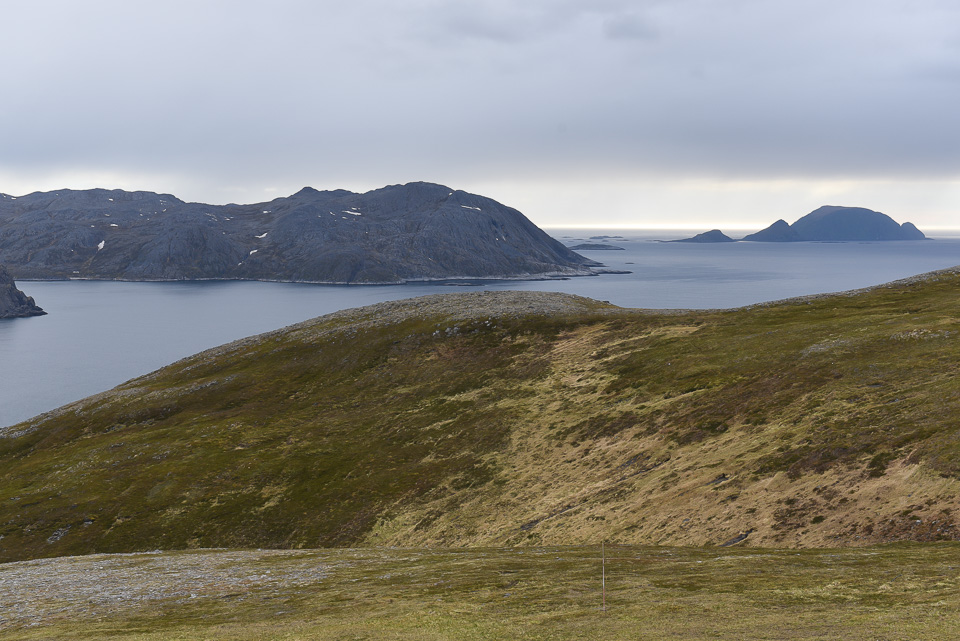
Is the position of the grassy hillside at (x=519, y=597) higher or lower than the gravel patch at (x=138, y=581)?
higher

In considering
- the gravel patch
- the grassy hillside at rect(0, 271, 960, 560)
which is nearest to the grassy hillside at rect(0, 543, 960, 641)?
the gravel patch

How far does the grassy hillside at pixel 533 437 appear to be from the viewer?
107 ft

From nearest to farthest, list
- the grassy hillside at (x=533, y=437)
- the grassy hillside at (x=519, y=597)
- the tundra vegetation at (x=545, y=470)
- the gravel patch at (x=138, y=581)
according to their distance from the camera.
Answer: the grassy hillside at (x=519, y=597) → the tundra vegetation at (x=545, y=470) → the gravel patch at (x=138, y=581) → the grassy hillside at (x=533, y=437)

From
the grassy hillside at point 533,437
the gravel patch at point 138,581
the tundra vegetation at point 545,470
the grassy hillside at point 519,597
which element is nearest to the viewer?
the grassy hillside at point 519,597

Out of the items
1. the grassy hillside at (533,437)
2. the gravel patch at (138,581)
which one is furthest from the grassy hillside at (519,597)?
the grassy hillside at (533,437)

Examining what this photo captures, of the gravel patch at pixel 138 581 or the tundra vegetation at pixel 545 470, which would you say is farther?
the gravel patch at pixel 138 581

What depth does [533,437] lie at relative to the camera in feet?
176

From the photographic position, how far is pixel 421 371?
260ft

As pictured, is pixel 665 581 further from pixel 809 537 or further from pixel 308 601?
pixel 308 601

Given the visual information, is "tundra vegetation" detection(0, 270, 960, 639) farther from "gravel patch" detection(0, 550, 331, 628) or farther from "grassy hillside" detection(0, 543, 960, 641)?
"gravel patch" detection(0, 550, 331, 628)

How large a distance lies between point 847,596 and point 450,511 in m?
31.1

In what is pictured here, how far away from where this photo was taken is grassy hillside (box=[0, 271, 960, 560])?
32.7 metres

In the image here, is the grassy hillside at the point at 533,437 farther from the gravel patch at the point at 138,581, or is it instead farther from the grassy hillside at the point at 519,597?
the gravel patch at the point at 138,581

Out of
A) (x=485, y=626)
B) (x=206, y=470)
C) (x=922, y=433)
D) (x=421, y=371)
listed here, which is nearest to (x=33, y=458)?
(x=206, y=470)
